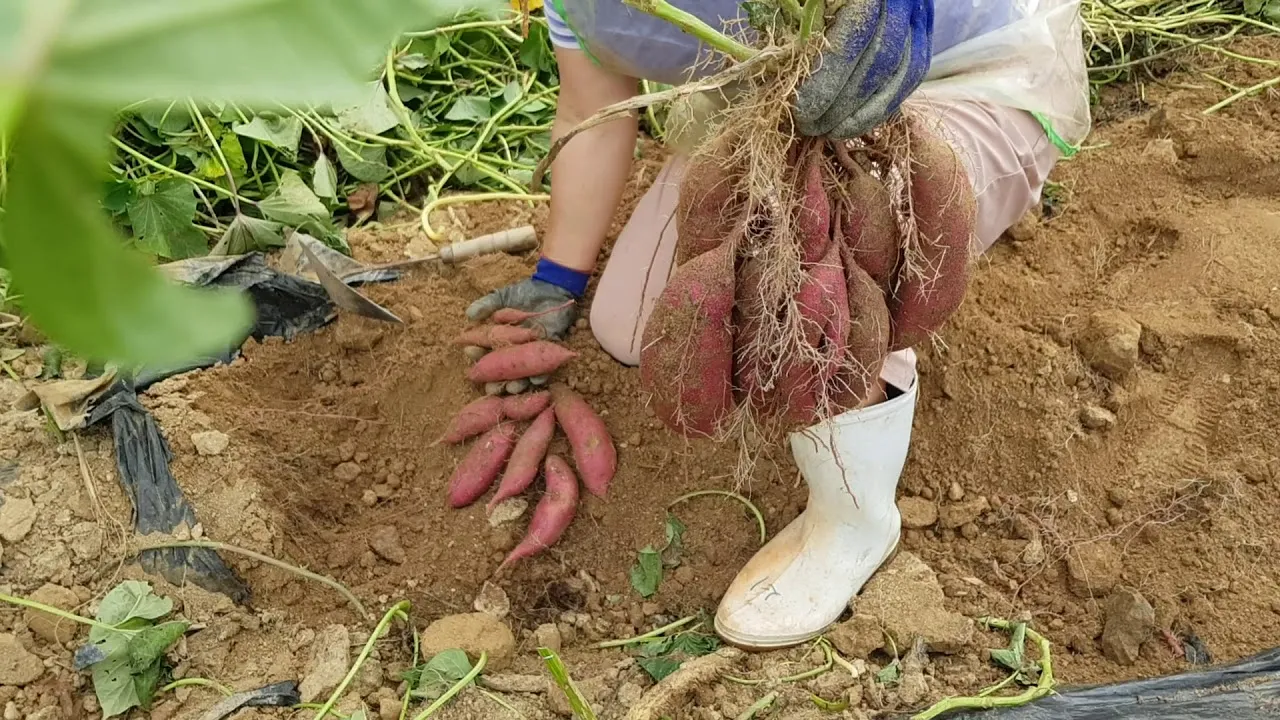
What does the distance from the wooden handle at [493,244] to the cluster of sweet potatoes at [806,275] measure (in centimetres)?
91

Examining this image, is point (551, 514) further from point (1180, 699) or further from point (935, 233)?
point (1180, 699)

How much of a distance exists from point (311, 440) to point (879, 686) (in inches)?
39.3

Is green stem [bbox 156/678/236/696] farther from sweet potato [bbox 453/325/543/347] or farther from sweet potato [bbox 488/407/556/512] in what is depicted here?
sweet potato [bbox 453/325/543/347]

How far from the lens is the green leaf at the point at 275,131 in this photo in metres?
1.95

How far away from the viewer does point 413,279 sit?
1.83 m

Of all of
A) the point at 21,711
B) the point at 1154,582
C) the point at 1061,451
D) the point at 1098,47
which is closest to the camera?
the point at 21,711

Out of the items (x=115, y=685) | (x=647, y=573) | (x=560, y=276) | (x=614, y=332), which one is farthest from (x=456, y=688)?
(x=560, y=276)

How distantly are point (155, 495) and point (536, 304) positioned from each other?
71cm

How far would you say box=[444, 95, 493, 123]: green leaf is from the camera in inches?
86.6

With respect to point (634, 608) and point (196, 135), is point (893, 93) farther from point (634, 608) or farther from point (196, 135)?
point (196, 135)

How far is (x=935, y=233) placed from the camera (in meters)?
1.04

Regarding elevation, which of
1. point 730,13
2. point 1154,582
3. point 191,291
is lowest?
point 1154,582

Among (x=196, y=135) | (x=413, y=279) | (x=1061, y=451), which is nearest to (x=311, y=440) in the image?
(x=413, y=279)

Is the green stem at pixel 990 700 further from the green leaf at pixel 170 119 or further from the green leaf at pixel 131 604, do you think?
the green leaf at pixel 170 119
